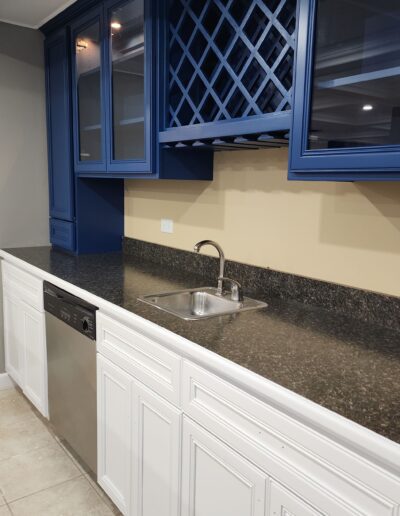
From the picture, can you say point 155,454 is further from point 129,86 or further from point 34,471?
point 129,86

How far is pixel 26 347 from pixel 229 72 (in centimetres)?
187

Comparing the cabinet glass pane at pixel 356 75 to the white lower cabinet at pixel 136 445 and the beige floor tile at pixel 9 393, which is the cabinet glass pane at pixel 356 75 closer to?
the white lower cabinet at pixel 136 445

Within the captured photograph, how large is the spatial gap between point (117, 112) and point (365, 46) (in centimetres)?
143

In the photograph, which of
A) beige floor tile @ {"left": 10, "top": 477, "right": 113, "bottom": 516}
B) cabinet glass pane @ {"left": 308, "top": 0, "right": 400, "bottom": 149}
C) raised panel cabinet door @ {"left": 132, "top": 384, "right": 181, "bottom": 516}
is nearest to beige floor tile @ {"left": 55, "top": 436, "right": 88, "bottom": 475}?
beige floor tile @ {"left": 10, "top": 477, "right": 113, "bottom": 516}

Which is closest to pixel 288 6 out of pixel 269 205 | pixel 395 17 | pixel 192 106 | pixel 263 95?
pixel 263 95

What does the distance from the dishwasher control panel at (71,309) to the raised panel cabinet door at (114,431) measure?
0.48ft

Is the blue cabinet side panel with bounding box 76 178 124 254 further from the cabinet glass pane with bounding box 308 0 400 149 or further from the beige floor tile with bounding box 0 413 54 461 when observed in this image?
the cabinet glass pane with bounding box 308 0 400 149

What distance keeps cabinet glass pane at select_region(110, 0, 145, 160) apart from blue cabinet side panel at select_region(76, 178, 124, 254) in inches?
19.8

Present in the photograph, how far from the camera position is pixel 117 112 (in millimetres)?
2354

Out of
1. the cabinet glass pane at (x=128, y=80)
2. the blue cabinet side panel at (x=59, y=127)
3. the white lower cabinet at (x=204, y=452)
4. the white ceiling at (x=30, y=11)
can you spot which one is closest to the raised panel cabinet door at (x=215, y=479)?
the white lower cabinet at (x=204, y=452)

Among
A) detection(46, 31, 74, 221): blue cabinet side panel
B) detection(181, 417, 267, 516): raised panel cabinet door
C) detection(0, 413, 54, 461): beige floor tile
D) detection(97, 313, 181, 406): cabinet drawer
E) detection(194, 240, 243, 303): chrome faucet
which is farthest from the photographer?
detection(46, 31, 74, 221): blue cabinet side panel

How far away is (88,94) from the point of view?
257cm

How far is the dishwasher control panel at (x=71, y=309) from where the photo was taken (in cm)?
189

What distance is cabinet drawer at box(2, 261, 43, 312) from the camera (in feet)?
7.76
